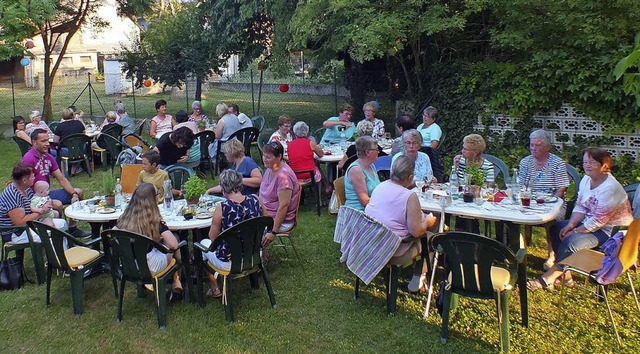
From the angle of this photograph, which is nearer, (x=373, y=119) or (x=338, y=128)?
(x=373, y=119)

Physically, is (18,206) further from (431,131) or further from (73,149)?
(431,131)

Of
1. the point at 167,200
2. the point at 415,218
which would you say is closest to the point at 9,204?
the point at 167,200

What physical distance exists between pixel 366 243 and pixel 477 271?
2.99 feet

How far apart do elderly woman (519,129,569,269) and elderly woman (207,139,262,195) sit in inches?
109

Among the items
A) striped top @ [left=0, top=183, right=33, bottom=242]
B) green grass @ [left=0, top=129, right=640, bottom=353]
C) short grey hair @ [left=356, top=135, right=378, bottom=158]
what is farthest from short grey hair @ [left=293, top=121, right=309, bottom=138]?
striped top @ [left=0, top=183, right=33, bottom=242]

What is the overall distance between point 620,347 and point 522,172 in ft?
7.06

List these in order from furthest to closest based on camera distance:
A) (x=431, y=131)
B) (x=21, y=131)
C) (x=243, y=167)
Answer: (x=21, y=131) → (x=431, y=131) → (x=243, y=167)

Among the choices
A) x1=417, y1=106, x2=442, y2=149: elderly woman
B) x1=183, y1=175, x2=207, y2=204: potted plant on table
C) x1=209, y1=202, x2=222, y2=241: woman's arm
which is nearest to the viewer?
x1=209, y1=202, x2=222, y2=241: woman's arm

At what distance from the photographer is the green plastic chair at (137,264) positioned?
13.2ft

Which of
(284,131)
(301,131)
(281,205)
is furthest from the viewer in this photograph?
(284,131)

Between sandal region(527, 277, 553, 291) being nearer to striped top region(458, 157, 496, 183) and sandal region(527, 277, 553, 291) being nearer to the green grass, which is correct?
the green grass

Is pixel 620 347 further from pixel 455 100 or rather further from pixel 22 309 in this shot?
pixel 455 100

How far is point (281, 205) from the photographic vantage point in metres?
5.10

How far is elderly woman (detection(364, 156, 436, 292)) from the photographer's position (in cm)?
421
